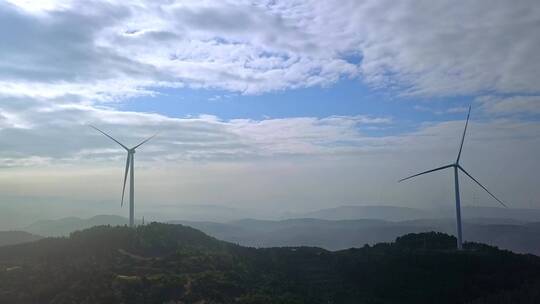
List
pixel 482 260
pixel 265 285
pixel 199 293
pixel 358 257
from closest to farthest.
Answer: pixel 199 293 < pixel 265 285 < pixel 482 260 < pixel 358 257

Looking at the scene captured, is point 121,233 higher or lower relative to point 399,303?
higher

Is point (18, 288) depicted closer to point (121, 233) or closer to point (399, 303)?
point (121, 233)

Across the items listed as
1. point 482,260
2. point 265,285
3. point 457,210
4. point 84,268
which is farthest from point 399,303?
point 84,268

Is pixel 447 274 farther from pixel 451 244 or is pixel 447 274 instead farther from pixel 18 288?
pixel 18 288

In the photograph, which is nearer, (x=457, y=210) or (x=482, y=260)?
(x=482, y=260)

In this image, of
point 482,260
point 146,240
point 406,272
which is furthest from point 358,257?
point 146,240

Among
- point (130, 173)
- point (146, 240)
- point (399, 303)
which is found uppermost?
point (130, 173)

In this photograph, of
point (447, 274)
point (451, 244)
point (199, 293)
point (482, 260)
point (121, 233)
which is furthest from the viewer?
point (451, 244)
